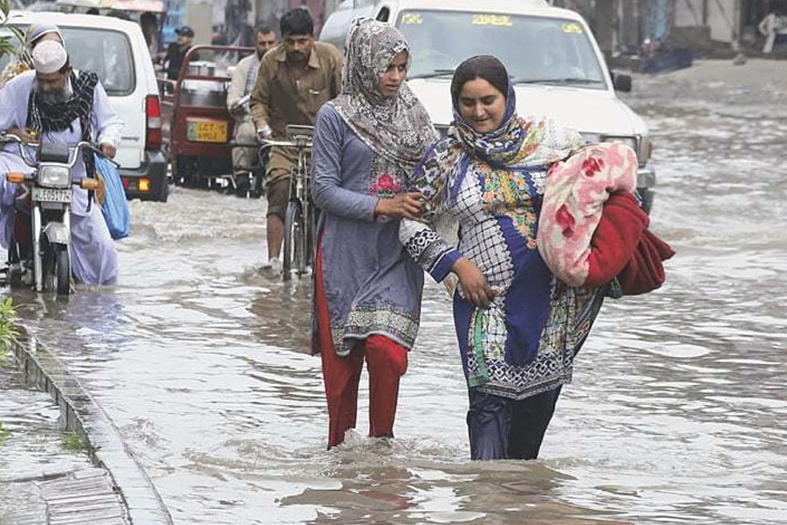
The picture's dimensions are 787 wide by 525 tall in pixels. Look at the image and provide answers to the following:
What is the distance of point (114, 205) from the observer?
514 inches

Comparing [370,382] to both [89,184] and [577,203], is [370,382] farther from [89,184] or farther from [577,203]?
[89,184]

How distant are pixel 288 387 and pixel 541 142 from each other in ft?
10.6

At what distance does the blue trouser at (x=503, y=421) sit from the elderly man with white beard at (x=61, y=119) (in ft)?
18.6

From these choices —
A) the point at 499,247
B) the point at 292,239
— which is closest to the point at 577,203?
the point at 499,247

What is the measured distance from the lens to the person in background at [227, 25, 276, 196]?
1994 cm

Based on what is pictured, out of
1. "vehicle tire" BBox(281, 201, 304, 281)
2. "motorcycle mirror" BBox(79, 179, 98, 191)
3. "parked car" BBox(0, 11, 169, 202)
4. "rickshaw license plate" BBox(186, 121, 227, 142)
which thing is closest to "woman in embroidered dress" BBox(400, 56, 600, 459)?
Answer: "motorcycle mirror" BBox(79, 179, 98, 191)

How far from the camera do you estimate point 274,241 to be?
567 inches

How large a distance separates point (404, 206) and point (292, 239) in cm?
683

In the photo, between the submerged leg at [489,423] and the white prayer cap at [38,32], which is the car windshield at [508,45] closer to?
the white prayer cap at [38,32]

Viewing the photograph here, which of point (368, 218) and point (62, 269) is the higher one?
point (368, 218)

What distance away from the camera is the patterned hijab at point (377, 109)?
7.32 m

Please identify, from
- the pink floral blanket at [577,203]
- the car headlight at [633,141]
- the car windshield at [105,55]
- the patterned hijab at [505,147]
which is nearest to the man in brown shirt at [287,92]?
the car headlight at [633,141]

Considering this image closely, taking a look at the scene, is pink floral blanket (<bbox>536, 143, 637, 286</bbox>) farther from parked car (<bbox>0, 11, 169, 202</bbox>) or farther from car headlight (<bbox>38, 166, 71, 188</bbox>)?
parked car (<bbox>0, 11, 169, 202</bbox>)

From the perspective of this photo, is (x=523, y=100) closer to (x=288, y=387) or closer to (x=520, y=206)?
(x=288, y=387)
